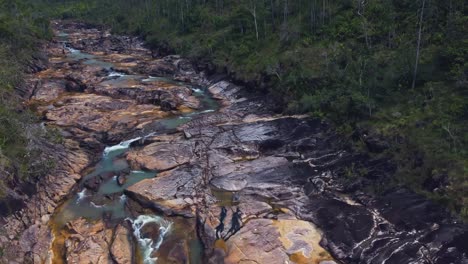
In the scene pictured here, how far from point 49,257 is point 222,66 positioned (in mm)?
44359

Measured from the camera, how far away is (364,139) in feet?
122

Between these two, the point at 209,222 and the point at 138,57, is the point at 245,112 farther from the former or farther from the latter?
the point at 138,57

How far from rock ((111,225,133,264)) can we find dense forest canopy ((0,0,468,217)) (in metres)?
12.7

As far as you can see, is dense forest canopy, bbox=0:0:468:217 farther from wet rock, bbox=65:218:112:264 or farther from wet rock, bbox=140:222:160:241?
wet rock, bbox=140:222:160:241

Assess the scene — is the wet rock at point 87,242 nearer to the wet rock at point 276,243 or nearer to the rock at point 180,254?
the rock at point 180,254

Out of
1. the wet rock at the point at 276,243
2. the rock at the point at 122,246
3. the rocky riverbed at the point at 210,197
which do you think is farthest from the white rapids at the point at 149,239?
the wet rock at the point at 276,243

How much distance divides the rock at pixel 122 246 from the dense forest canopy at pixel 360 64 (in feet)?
41.7

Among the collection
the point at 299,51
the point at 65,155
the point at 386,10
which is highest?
the point at 386,10

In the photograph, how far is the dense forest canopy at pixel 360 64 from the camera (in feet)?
108

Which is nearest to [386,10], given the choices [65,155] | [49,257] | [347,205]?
[347,205]

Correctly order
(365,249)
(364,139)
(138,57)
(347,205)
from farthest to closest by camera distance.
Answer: (138,57) → (364,139) → (347,205) → (365,249)

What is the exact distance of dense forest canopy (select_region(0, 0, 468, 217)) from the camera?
32812 mm

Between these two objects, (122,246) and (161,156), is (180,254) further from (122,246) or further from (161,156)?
(161,156)

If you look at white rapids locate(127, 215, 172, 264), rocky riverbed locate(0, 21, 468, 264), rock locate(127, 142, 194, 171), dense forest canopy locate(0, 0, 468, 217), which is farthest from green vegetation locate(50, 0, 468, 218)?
white rapids locate(127, 215, 172, 264)
